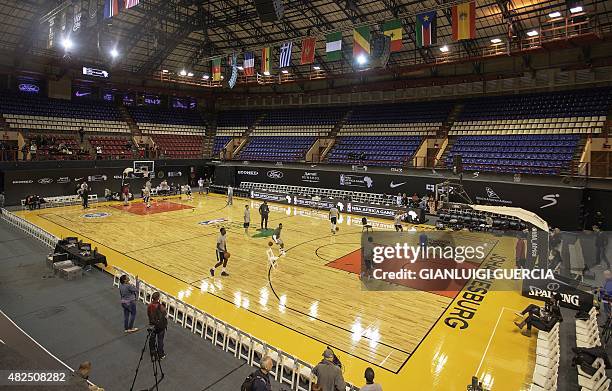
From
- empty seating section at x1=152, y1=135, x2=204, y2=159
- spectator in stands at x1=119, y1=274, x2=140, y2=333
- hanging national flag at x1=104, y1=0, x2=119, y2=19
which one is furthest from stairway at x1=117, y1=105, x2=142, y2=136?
spectator in stands at x1=119, y1=274, x2=140, y2=333

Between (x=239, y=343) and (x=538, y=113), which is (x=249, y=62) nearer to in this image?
(x=538, y=113)

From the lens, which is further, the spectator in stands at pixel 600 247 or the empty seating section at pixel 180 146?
the empty seating section at pixel 180 146

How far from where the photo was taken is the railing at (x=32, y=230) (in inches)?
596

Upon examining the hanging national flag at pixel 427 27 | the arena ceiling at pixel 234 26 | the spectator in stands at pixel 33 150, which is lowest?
the spectator in stands at pixel 33 150

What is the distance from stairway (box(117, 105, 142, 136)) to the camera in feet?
118

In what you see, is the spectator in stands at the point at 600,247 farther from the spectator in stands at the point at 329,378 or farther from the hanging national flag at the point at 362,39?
the hanging national flag at the point at 362,39

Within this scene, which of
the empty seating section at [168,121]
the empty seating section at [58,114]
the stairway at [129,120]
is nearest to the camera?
the empty seating section at [58,114]

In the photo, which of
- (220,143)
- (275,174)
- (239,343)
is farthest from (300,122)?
(239,343)

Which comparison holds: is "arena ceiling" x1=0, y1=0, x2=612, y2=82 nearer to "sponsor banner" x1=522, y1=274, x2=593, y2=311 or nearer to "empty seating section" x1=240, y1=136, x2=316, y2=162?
"empty seating section" x1=240, y1=136, x2=316, y2=162

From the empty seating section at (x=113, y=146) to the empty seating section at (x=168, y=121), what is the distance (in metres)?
3.46

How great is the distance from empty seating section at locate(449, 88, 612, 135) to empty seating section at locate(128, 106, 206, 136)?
27532mm


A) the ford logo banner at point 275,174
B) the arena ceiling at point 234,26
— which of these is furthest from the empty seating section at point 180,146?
the ford logo banner at point 275,174

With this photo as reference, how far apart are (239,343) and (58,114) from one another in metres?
32.8

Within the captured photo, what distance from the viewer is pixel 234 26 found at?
33469 millimetres
